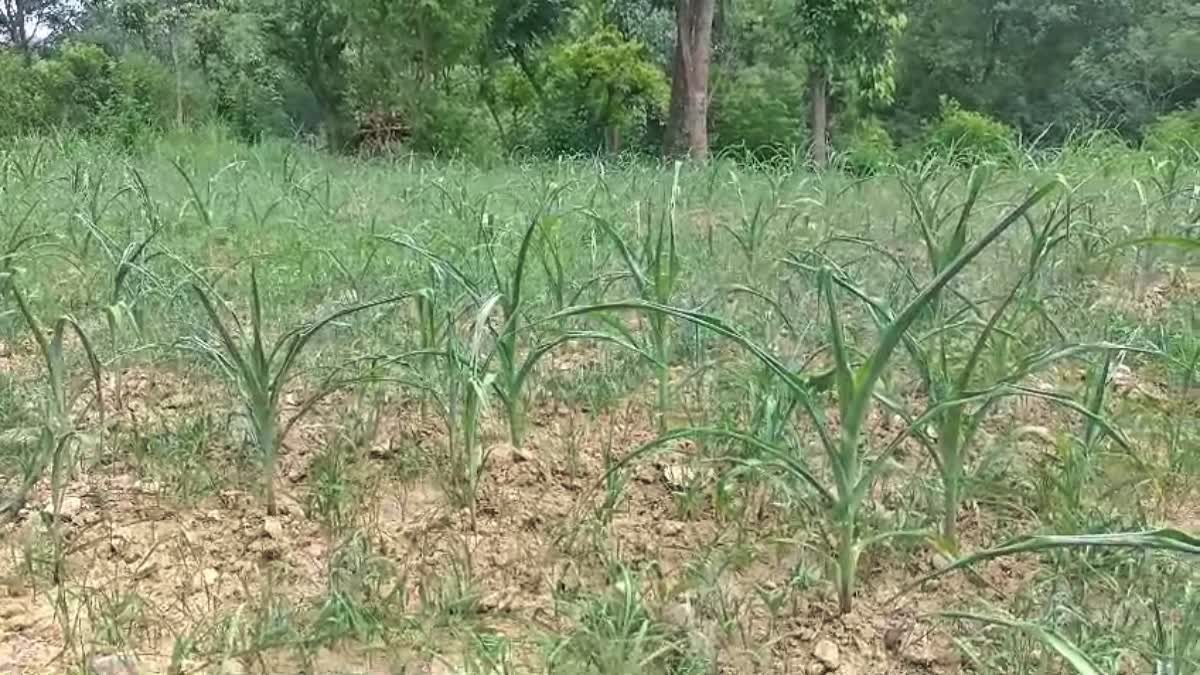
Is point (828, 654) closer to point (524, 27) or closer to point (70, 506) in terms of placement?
point (70, 506)

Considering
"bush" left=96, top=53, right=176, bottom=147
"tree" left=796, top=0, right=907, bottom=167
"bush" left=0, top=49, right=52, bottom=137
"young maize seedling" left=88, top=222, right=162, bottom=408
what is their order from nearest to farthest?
"young maize seedling" left=88, top=222, right=162, bottom=408 → "tree" left=796, top=0, right=907, bottom=167 → "bush" left=0, top=49, right=52, bottom=137 → "bush" left=96, top=53, right=176, bottom=147

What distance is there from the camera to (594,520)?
1.65 metres

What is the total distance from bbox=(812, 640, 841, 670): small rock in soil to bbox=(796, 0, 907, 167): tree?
969cm

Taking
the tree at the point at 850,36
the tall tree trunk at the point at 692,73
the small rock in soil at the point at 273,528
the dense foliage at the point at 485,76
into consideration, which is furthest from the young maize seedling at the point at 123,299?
the tree at the point at 850,36

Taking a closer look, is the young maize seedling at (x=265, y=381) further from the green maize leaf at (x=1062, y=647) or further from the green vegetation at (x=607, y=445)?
the green maize leaf at (x=1062, y=647)

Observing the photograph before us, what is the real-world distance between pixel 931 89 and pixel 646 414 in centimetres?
2604

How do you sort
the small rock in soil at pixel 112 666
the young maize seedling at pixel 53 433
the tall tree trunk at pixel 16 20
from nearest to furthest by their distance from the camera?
the small rock in soil at pixel 112 666, the young maize seedling at pixel 53 433, the tall tree trunk at pixel 16 20

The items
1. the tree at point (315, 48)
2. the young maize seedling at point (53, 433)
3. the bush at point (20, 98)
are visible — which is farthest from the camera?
the bush at point (20, 98)

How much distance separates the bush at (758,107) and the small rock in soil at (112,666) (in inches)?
608

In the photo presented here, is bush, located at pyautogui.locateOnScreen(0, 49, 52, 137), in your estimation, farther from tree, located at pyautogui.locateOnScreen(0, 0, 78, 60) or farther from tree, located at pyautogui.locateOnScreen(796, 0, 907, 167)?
tree, located at pyautogui.locateOnScreen(0, 0, 78, 60)

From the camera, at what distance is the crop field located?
1361 mm

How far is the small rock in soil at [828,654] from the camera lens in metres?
1.33

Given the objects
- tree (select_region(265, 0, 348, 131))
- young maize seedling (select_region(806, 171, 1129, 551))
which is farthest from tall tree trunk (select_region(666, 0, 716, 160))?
young maize seedling (select_region(806, 171, 1129, 551))

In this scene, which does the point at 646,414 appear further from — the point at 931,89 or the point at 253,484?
the point at 931,89
